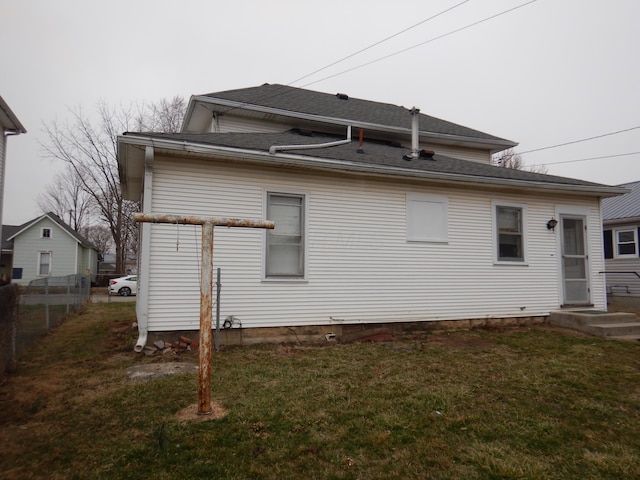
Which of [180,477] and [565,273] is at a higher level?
[565,273]

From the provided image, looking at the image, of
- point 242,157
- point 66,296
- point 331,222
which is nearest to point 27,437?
point 242,157

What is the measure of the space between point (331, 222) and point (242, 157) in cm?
210

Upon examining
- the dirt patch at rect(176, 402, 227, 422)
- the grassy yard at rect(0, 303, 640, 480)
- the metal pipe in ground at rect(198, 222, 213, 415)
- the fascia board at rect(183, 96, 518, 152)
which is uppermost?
the fascia board at rect(183, 96, 518, 152)

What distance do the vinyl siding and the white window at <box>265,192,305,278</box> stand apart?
0.54 ft

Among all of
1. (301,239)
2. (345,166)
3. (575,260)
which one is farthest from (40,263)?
(575,260)

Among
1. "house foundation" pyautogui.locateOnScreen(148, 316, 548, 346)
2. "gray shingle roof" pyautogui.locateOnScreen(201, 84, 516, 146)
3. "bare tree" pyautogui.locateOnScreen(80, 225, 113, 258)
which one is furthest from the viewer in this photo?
"bare tree" pyautogui.locateOnScreen(80, 225, 113, 258)

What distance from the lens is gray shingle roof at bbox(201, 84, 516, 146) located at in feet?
33.2

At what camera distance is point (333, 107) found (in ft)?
37.4

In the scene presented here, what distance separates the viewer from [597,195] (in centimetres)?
952

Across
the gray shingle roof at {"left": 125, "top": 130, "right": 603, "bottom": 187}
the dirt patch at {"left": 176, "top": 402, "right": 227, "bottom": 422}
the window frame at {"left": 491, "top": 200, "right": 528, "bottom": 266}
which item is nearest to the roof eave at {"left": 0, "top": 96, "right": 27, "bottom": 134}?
the gray shingle roof at {"left": 125, "top": 130, "right": 603, "bottom": 187}

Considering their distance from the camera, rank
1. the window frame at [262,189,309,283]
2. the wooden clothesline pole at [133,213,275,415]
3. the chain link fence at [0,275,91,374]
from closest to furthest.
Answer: the wooden clothesline pole at [133,213,275,415]
the chain link fence at [0,275,91,374]
the window frame at [262,189,309,283]

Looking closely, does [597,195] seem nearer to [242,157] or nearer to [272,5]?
[242,157]

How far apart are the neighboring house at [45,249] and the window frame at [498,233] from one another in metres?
29.1

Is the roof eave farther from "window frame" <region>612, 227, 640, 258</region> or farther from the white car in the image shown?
"window frame" <region>612, 227, 640, 258</region>
